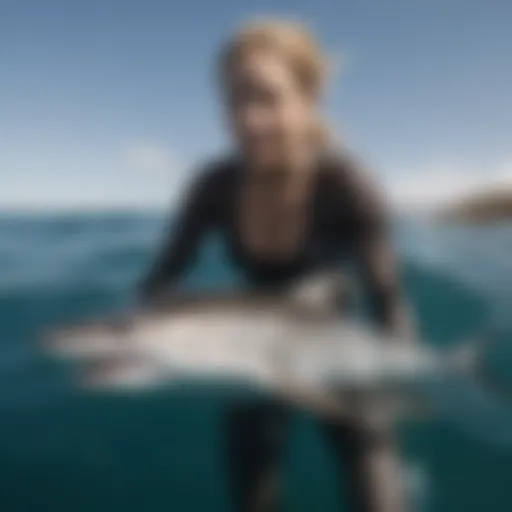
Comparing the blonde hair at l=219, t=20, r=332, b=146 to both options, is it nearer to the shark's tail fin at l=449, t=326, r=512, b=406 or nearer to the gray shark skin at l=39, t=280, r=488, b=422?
the gray shark skin at l=39, t=280, r=488, b=422

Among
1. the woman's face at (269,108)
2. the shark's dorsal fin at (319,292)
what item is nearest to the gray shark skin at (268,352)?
the shark's dorsal fin at (319,292)

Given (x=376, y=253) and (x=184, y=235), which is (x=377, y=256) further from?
(x=184, y=235)

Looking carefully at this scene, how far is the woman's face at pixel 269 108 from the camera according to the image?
3.45ft

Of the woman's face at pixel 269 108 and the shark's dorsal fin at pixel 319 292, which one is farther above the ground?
the woman's face at pixel 269 108

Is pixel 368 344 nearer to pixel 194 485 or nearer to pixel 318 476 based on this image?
pixel 318 476

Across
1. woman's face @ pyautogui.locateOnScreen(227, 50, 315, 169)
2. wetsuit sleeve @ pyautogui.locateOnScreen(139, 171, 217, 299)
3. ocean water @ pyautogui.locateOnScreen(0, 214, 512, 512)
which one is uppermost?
woman's face @ pyautogui.locateOnScreen(227, 50, 315, 169)

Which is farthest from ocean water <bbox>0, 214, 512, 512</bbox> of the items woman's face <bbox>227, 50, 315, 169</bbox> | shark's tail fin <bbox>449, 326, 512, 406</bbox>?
woman's face <bbox>227, 50, 315, 169</bbox>

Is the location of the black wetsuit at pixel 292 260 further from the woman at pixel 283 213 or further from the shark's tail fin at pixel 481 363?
the shark's tail fin at pixel 481 363

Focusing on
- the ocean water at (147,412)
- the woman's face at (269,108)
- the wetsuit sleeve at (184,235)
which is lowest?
the ocean water at (147,412)

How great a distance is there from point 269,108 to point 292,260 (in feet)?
0.76

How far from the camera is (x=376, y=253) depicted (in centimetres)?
107

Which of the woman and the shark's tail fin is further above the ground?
the woman

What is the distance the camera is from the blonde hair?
3.48 ft

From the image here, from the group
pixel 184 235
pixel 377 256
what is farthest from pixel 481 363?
pixel 184 235
